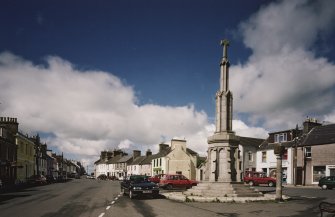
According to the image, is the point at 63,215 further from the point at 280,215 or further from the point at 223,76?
the point at 223,76

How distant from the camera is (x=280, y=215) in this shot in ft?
45.1

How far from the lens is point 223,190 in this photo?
20.9 m

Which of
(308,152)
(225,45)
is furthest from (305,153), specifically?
(225,45)

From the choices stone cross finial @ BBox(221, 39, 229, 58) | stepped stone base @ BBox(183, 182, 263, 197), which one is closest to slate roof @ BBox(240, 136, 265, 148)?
stone cross finial @ BBox(221, 39, 229, 58)

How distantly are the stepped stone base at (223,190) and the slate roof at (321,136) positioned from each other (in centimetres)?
2644

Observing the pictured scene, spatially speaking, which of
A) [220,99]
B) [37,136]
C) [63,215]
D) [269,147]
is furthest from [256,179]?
[37,136]

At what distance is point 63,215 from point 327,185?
101ft

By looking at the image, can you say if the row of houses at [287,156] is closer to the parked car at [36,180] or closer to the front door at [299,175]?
the front door at [299,175]

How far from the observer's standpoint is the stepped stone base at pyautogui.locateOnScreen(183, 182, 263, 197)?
67.6ft

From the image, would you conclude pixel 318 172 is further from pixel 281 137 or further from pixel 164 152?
pixel 164 152

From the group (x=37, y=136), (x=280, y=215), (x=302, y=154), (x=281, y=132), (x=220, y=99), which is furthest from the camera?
(x=37, y=136)

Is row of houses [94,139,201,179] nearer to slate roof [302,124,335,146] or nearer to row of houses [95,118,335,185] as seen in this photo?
row of houses [95,118,335,185]

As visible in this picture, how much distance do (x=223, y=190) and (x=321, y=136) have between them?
29951mm

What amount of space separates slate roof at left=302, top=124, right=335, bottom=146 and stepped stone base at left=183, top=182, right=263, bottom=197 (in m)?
26.4
